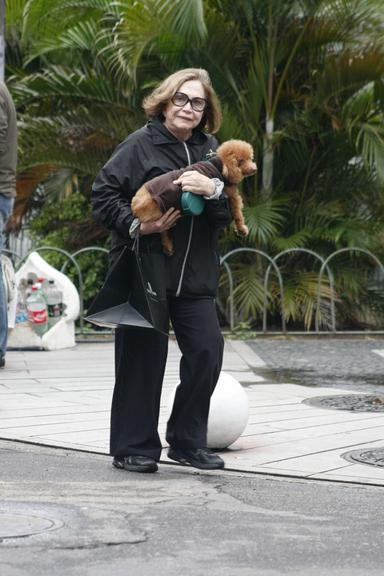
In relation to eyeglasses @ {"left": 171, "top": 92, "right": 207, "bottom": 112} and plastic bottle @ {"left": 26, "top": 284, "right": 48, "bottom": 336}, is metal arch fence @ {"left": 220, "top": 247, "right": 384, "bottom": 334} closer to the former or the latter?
plastic bottle @ {"left": 26, "top": 284, "right": 48, "bottom": 336}

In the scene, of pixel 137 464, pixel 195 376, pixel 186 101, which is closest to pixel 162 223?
pixel 186 101

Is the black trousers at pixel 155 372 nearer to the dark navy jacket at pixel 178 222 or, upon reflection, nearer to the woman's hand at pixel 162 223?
the dark navy jacket at pixel 178 222

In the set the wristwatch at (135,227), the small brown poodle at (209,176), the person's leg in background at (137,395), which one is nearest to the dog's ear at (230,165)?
the small brown poodle at (209,176)

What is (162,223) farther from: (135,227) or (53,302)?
(53,302)

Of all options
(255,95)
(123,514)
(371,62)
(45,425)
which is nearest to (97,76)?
(255,95)

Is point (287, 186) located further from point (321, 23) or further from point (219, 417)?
point (219, 417)

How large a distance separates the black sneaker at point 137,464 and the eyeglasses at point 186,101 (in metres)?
1.65

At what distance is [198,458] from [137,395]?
1.36 ft

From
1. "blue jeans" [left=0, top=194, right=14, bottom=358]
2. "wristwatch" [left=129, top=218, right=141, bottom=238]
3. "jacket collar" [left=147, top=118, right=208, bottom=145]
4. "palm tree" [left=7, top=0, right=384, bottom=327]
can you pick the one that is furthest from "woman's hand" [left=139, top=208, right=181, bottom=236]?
"palm tree" [left=7, top=0, right=384, bottom=327]

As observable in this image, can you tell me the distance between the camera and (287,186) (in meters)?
15.2

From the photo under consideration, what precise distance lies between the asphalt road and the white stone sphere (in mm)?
436

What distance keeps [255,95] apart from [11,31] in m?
4.18

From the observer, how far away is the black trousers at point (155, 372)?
6.13 meters

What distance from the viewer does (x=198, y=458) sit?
6203mm
